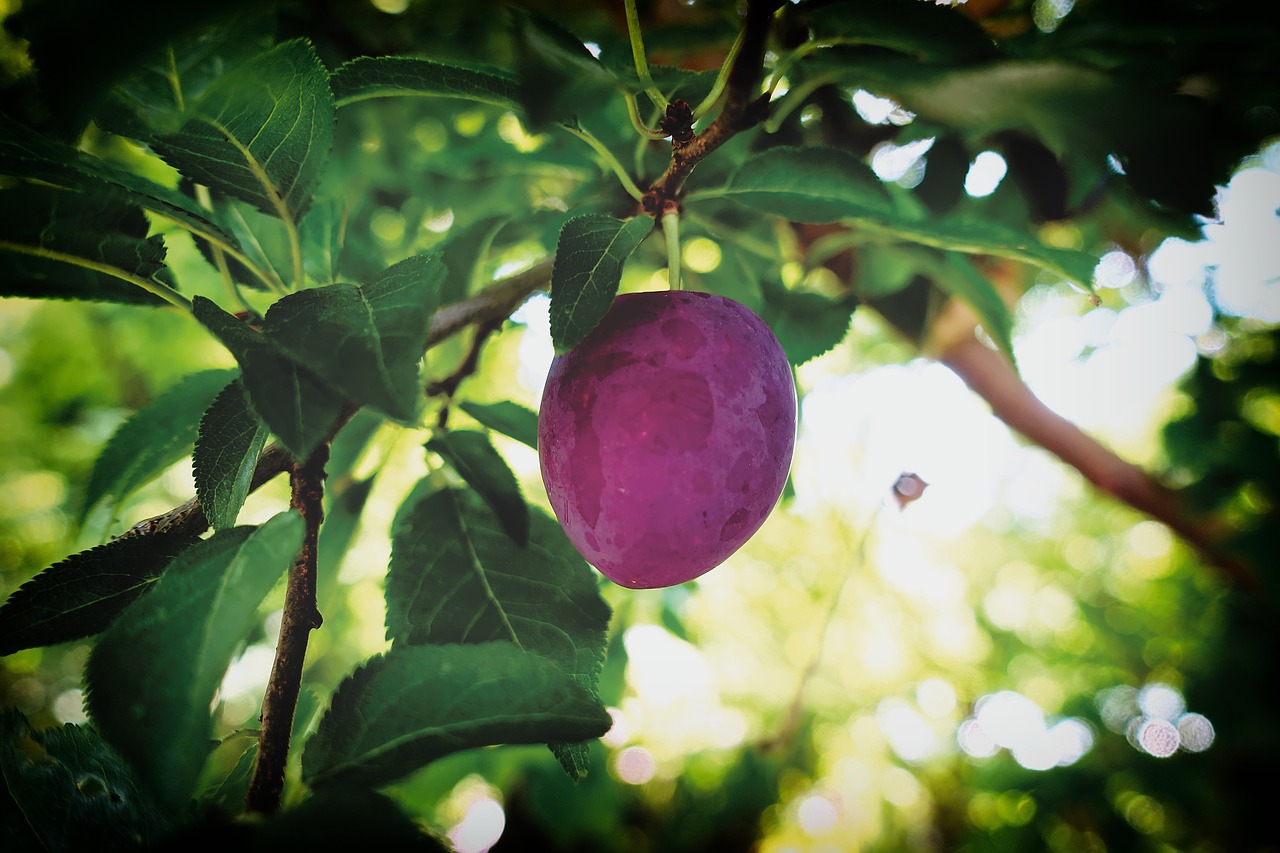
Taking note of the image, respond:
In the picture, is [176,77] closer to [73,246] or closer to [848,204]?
[73,246]

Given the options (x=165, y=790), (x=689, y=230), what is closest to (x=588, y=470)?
(x=165, y=790)

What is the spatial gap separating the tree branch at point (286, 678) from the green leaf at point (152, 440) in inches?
8.0

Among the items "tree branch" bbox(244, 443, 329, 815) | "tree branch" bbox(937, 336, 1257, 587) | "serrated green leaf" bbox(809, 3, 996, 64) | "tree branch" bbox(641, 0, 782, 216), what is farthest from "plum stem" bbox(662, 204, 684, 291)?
"tree branch" bbox(937, 336, 1257, 587)

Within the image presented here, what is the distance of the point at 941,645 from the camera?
3443mm

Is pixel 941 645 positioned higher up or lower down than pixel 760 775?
lower down

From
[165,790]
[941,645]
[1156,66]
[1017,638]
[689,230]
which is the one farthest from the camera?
[941,645]

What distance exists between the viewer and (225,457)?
35 cm

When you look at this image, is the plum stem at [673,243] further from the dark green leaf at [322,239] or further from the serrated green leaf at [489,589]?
the dark green leaf at [322,239]

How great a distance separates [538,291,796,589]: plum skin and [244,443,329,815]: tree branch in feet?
0.48

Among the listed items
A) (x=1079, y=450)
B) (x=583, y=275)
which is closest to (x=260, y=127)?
(x=583, y=275)

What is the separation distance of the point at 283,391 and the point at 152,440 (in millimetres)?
298

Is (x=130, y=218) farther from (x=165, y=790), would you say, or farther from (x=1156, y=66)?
(x=1156, y=66)

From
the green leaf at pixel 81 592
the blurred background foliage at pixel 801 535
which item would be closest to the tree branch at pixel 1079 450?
the blurred background foliage at pixel 801 535

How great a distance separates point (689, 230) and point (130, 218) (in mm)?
431
